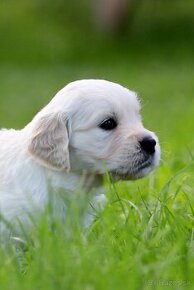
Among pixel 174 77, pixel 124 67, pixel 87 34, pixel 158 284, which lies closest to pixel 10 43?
pixel 87 34

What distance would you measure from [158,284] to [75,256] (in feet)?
1.36

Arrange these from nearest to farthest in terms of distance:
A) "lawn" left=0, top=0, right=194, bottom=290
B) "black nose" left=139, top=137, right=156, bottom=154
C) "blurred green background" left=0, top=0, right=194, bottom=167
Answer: "lawn" left=0, top=0, right=194, bottom=290 → "black nose" left=139, top=137, right=156, bottom=154 → "blurred green background" left=0, top=0, right=194, bottom=167

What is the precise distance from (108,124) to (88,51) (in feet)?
72.3

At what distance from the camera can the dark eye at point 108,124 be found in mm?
5543

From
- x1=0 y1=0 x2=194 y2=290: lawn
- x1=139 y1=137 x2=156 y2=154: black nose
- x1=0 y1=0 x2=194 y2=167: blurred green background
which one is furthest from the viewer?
x1=0 y1=0 x2=194 y2=167: blurred green background

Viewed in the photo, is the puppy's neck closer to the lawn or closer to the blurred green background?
the lawn

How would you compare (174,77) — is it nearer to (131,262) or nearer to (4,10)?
(4,10)

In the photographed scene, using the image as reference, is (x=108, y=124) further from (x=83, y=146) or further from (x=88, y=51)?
(x=88, y=51)

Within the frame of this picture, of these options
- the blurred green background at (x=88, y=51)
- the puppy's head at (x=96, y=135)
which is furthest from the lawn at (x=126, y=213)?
the puppy's head at (x=96, y=135)

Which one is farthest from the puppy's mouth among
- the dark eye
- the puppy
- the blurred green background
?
the blurred green background

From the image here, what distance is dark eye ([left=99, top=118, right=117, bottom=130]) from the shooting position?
554cm

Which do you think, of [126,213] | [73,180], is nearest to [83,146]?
[73,180]

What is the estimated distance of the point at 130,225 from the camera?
4836mm

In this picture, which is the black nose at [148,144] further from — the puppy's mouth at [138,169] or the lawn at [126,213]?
the lawn at [126,213]
